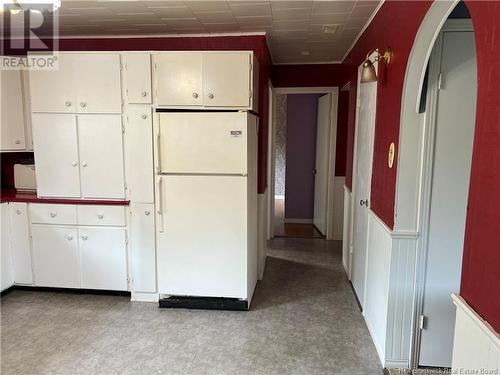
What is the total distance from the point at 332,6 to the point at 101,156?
2.28 m

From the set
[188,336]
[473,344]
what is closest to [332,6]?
[473,344]

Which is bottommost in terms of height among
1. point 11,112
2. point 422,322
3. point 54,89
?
point 422,322

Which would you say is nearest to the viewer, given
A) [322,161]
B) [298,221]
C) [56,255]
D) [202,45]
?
[56,255]

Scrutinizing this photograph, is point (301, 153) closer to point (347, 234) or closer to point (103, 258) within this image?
point (347, 234)

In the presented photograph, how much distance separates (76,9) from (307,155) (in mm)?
4152

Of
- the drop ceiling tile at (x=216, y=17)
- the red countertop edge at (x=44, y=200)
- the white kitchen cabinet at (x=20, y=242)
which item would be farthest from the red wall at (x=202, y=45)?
the white kitchen cabinet at (x=20, y=242)

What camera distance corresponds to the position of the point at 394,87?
7.80 ft

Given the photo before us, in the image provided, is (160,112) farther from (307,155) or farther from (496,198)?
(307,155)

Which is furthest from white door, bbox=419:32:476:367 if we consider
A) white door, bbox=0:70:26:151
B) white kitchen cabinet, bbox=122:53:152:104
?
white door, bbox=0:70:26:151

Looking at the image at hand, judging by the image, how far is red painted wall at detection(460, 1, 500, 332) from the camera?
122 centimetres

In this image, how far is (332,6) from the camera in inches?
111

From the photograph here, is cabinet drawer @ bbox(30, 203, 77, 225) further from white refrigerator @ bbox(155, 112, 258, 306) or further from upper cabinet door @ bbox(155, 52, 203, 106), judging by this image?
upper cabinet door @ bbox(155, 52, 203, 106)

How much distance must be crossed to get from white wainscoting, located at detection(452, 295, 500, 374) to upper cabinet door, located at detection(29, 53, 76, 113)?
3186 millimetres

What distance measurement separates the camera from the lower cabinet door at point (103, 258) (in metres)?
3.32
